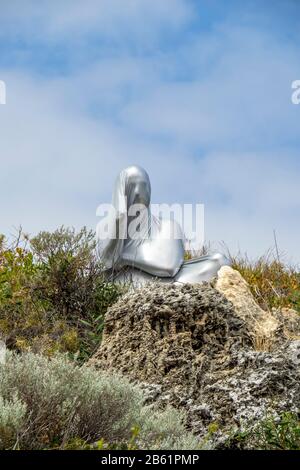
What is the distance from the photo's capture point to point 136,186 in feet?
41.7

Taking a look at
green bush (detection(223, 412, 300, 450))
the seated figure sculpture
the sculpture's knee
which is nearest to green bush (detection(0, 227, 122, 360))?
the seated figure sculpture

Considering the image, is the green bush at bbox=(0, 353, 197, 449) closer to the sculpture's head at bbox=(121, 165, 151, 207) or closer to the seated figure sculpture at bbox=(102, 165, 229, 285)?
the seated figure sculpture at bbox=(102, 165, 229, 285)

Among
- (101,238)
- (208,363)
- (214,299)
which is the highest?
(101,238)

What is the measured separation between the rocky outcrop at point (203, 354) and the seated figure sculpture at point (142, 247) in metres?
4.82

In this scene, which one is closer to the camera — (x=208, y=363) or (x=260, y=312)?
(x=208, y=363)

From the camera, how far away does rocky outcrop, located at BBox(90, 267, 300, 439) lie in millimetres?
6035

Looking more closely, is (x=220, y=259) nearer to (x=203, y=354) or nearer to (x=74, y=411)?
(x=203, y=354)

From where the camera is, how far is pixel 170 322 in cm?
701

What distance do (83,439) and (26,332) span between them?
191 inches

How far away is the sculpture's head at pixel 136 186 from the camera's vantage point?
12680 mm

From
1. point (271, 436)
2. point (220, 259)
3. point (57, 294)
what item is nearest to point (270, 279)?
point (220, 259)

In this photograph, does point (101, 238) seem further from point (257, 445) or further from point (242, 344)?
point (257, 445)

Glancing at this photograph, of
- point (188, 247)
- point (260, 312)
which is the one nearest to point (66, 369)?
point (260, 312)
